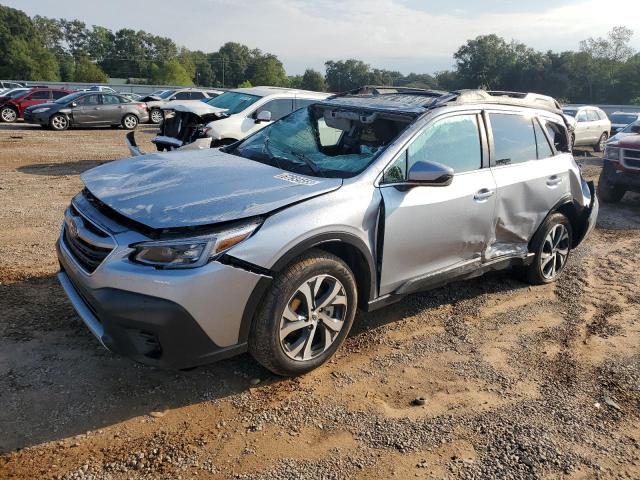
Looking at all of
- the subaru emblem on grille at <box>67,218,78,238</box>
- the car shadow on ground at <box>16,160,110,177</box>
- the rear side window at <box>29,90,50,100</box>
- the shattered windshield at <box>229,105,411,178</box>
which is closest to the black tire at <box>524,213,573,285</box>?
the shattered windshield at <box>229,105,411,178</box>

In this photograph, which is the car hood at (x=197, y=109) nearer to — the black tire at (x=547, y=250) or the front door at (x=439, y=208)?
the front door at (x=439, y=208)

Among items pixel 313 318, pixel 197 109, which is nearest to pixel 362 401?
pixel 313 318

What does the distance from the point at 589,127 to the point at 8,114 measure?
21.2 m

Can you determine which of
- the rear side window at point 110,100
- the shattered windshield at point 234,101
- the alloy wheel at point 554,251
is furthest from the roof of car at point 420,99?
the rear side window at point 110,100

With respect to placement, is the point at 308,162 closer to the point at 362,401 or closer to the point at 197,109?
the point at 362,401

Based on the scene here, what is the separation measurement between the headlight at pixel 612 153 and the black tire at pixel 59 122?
1685cm

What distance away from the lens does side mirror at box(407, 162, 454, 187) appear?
3467 mm

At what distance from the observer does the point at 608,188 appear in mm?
9672

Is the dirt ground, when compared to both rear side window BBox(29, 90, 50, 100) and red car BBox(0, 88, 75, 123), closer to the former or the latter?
red car BBox(0, 88, 75, 123)

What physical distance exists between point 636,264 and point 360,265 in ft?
14.4

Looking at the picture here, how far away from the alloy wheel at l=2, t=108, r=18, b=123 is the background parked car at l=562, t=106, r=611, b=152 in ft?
65.4

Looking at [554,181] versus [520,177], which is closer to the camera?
[520,177]

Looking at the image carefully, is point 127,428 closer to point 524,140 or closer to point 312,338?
point 312,338

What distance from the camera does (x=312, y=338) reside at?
10.8ft
